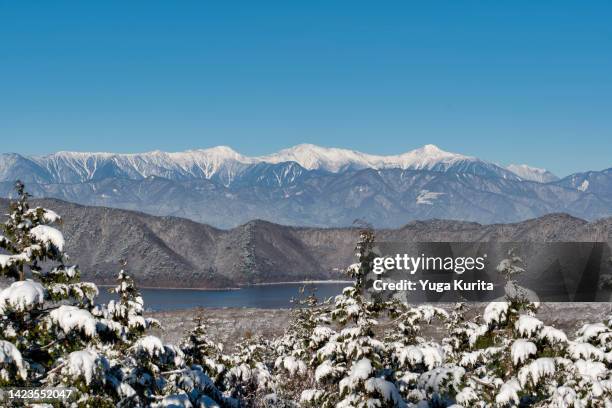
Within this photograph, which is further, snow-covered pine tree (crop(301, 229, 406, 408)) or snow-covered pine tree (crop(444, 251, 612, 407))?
snow-covered pine tree (crop(301, 229, 406, 408))

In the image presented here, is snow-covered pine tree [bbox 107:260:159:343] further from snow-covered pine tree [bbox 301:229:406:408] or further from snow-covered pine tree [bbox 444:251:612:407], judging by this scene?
snow-covered pine tree [bbox 444:251:612:407]

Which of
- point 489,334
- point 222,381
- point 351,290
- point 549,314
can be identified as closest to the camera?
point 489,334

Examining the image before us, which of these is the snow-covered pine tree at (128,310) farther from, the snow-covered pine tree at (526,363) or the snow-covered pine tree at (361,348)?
the snow-covered pine tree at (526,363)

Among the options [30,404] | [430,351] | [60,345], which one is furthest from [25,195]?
[430,351]

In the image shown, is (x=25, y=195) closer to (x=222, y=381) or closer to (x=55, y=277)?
(x=55, y=277)

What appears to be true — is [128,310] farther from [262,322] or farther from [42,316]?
[262,322]

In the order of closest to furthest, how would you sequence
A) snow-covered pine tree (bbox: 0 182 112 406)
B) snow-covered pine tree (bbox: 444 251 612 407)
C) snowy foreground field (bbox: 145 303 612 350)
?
snow-covered pine tree (bbox: 0 182 112 406) → snow-covered pine tree (bbox: 444 251 612 407) → snowy foreground field (bbox: 145 303 612 350)

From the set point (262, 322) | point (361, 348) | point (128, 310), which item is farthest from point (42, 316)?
point (262, 322)

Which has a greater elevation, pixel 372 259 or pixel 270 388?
pixel 372 259

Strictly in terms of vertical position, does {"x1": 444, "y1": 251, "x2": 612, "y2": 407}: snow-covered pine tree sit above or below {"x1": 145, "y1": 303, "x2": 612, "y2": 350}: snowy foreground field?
above

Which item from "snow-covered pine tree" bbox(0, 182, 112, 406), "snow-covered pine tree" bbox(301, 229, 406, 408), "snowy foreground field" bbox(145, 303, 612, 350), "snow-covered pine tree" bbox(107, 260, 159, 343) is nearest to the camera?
"snow-covered pine tree" bbox(0, 182, 112, 406)

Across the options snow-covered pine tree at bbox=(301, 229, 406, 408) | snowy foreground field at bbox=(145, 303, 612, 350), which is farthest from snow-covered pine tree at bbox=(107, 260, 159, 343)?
snowy foreground field at bbox=(145, 303, 612, 350)
